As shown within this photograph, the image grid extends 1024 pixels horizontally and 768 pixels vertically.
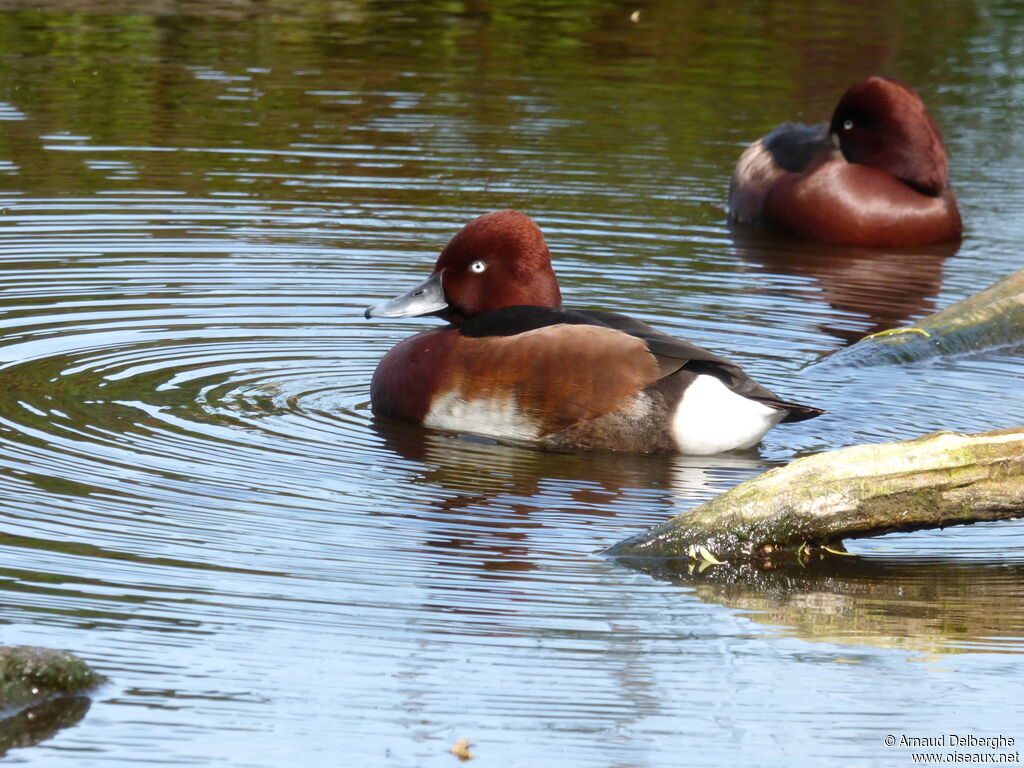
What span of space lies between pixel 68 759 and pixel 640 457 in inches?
129

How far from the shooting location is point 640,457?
6.95m

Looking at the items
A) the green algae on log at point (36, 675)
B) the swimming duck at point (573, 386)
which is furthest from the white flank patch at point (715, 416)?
the green algae on log at point (36, 675)

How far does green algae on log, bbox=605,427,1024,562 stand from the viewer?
216 inches

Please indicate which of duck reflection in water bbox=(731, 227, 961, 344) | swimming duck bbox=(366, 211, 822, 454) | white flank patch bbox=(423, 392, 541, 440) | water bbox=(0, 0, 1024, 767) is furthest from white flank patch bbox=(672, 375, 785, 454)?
duck reflection in water bbox=(731, 227, 961, 344)

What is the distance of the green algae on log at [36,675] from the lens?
4.31 meters

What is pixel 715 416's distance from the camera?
22.5 feet

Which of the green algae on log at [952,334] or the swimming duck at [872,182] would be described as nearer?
the green algae on log at [952,334]

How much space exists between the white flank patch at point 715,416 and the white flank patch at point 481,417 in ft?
1.91

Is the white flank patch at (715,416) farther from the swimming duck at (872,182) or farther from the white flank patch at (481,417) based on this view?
the swimming duck at (872,182)

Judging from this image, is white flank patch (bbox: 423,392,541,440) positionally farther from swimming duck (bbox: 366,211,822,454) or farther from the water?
the water

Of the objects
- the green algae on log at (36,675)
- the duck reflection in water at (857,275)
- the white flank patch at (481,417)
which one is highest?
the green algae on log at (36,675)

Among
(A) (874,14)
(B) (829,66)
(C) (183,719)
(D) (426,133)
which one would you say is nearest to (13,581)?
(C) (183,719)

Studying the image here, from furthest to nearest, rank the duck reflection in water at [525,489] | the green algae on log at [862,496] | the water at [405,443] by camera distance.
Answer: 1. the duck reflection in water at [525,489]
2. the green algae on log at [862,496]
3. the water at [405,443]

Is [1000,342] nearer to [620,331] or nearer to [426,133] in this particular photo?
[620,331]
